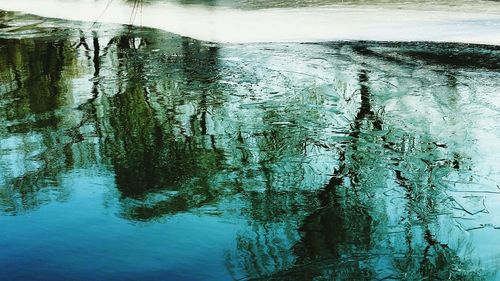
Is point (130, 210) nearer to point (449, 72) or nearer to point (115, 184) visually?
point (115, 184)

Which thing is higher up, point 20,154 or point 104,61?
point 104,61

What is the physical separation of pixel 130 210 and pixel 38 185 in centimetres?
82

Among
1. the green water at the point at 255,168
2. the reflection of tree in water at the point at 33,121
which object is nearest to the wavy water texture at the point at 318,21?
the green water at the point at 255,168

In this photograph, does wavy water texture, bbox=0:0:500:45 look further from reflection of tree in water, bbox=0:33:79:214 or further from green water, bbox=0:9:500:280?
reflection of tree in water, bbox=0:33:79:214

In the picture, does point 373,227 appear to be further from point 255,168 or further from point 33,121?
point 33,121

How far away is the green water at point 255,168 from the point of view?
132 inches

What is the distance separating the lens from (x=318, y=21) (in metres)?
9.79

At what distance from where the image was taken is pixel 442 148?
4734 millimetres

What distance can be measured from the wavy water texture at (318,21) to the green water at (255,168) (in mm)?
1011

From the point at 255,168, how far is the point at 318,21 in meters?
5.76

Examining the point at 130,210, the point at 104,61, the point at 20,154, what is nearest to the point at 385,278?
the point at 130,210

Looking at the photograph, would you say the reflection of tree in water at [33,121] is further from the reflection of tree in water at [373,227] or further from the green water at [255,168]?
the reflection of tree in water at [373,227]

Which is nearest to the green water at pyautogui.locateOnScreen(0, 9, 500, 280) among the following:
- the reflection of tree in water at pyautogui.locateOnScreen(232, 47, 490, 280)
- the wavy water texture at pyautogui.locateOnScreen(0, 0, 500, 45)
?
the reflection of tree in water at pyautogui.locateOnScreen(232, 47, 490, 280)

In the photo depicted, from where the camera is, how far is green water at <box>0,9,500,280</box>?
3.36 m
